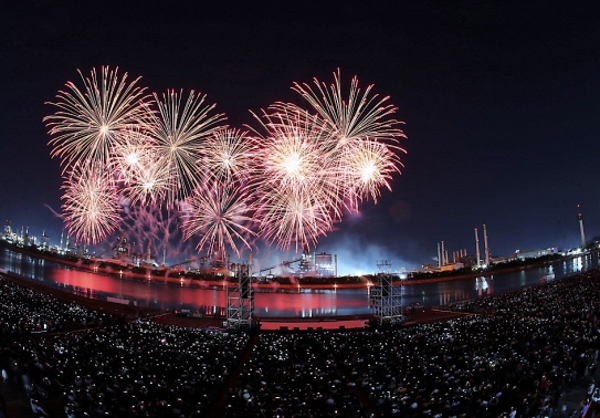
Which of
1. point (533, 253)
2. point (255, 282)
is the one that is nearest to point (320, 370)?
point (255, 282)

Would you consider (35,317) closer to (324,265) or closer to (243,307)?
(243,307)

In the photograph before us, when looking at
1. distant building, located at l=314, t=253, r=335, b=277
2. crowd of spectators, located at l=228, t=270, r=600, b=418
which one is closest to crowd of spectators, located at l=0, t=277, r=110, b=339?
crowd of spectators, located at l=228, t=270, r=600, b=418

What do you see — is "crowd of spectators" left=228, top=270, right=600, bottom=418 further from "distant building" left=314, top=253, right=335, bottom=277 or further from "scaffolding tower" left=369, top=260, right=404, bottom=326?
"distant building" left=314, top=253, right=335, bottom=277

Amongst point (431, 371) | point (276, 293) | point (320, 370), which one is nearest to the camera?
point (431, 371)

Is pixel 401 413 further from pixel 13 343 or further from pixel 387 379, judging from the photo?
pixel 13 343

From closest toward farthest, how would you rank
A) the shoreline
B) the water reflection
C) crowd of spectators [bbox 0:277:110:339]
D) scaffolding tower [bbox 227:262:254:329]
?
crowd of spectators [bbox 0:277:110:339] → scaffolding tower [bbox 227:262:254:329] → the water reflection → the shoreline

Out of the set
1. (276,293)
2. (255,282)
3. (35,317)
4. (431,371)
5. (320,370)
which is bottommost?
(320,370)

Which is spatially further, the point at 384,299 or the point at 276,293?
the point at 276,293

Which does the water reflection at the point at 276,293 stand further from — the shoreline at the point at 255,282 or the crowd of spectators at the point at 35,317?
the crowd of spectators at the point at 35,317

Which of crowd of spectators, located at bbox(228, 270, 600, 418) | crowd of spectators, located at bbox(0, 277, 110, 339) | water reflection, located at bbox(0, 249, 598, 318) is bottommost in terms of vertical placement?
crowd of spectators, located at bbox(228, 270, 600, 418)

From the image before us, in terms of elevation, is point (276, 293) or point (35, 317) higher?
point (276, 293)

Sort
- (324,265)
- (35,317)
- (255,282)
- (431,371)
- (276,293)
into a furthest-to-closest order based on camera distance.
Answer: (324,265) → (255,282) → (276,293) → (35,317) → (431,371)
